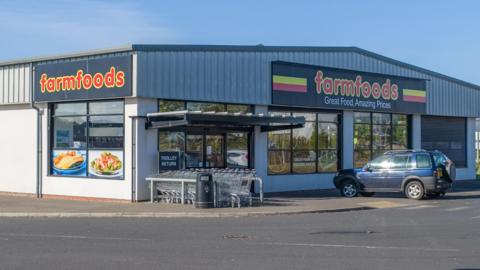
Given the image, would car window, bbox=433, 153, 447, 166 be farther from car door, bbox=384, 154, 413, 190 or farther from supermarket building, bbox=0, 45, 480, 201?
supermarket building, bbox=0, 45, 480, 201

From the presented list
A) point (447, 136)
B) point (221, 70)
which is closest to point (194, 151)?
point (221, 70)

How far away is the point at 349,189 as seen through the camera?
24.5m

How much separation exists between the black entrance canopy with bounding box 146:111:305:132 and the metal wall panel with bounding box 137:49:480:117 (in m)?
0.90

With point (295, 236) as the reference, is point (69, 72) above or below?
above

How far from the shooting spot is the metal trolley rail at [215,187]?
20.1 meters

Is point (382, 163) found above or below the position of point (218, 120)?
below

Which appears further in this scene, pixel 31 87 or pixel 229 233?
pixel 31 87

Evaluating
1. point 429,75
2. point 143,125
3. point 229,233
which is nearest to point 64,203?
point 143,125

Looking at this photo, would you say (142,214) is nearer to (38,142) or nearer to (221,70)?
(221,70)

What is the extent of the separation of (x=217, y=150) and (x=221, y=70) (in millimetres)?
2961

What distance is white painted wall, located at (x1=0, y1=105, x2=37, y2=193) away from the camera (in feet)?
81.1

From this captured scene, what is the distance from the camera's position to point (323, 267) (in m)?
9.86

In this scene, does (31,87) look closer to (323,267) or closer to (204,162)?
(204,162)

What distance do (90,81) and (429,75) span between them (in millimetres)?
18545
